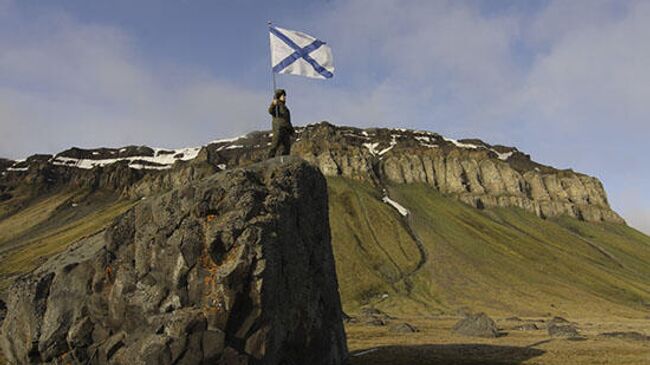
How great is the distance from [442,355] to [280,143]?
20.0 m

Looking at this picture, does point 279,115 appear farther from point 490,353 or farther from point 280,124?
point 490,353

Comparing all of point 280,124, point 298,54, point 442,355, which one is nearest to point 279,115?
point 280,124

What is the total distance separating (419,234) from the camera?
172375 mm

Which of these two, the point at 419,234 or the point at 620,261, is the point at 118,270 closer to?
the point at 419,234

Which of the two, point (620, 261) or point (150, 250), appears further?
point (620, 261)

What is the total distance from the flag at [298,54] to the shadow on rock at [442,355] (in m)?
18.6

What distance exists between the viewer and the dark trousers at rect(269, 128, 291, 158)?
2916 centimetres

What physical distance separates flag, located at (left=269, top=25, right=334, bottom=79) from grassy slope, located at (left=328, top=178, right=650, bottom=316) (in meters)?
93.7

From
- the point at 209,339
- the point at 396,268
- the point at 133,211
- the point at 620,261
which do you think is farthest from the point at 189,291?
the point at 620,261

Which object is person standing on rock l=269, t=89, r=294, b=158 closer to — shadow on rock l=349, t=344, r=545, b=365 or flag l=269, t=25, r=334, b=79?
flag l=269, t=25, r=334, b=79

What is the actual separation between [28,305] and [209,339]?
9718 millimetres

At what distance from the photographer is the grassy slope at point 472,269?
415 ft

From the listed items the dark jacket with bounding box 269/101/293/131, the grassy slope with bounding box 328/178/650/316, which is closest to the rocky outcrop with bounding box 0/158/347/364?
the dark jacket with bounding box 269/101/293/131

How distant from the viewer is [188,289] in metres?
20.3
